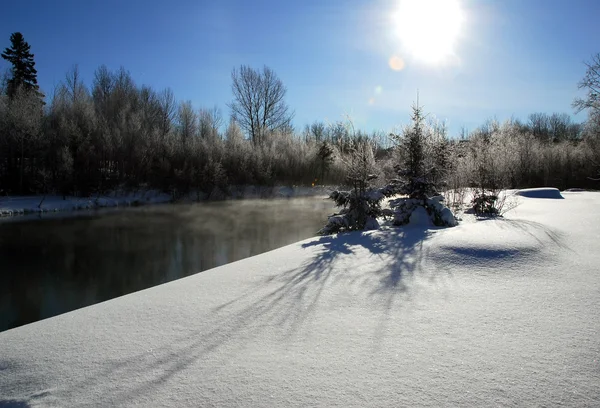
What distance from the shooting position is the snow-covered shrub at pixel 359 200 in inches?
381

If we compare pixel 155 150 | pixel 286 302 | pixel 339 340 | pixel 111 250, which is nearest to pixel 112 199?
pixel 155 150

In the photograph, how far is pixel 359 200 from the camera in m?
9.80

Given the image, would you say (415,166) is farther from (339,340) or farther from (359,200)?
(339,340)

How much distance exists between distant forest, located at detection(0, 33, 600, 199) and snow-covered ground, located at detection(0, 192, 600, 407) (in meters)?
9.23

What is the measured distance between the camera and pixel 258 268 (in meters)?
5.48

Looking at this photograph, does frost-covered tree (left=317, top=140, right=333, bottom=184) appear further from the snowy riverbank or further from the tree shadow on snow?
the tree shadow on snow

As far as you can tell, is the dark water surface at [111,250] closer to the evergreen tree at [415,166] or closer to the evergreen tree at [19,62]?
the evergreen tree at [415,166]

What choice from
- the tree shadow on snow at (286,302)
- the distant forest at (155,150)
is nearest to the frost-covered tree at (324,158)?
the distant forest at (155,150)

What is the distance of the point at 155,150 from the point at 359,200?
25326mm

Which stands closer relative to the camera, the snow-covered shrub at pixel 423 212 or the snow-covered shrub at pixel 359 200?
the snow-covered shrub at pixel 423 212

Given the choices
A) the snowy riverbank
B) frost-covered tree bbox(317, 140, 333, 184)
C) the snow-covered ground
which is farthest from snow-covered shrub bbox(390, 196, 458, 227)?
frost-covered tree bbox(317, 140, 333, 184)

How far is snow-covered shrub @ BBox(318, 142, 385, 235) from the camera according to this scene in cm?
967

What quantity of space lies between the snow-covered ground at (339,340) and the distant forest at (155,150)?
A: 9229 mm

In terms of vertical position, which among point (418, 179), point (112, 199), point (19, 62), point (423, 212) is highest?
point (19, 62)
